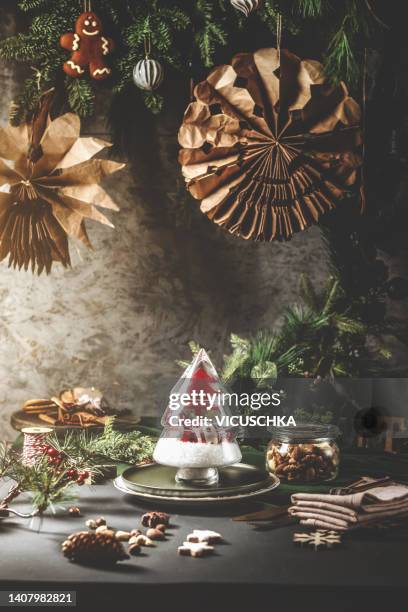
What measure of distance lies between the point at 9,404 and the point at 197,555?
3.60 feet

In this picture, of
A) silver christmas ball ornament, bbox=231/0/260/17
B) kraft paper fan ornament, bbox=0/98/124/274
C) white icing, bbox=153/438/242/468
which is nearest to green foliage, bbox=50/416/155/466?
white icing, bbox=153/438/242/468

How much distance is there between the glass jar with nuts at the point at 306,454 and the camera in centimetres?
120

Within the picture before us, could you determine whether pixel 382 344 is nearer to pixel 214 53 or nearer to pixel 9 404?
pixel 214 53

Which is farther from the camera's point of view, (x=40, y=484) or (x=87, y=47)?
(x=87, y=47)

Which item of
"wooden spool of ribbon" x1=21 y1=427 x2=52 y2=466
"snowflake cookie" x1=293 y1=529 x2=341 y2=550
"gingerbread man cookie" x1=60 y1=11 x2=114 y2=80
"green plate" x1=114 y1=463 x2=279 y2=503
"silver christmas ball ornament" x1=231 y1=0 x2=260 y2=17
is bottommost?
"snowflake cookie" x1=293 y1=529 x2=341 y2=550

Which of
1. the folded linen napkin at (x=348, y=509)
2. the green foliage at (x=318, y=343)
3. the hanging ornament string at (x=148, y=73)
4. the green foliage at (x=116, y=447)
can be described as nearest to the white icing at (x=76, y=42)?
the hanging ornament string at (x=148, y=73)

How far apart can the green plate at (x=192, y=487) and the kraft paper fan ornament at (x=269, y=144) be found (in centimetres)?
71

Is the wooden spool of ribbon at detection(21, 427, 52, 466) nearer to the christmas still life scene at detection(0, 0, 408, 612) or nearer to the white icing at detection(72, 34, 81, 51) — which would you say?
the christmas still life scene at detection(0, 0, 408, 612)

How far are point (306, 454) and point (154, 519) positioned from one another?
1.15 ft

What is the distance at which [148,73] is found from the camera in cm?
152

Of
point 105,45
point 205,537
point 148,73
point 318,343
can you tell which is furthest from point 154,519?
point 105,45

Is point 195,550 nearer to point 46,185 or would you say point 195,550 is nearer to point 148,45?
point 46,185

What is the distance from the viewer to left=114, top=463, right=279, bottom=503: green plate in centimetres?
107

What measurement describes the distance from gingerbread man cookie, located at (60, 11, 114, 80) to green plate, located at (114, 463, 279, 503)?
0.94 m
